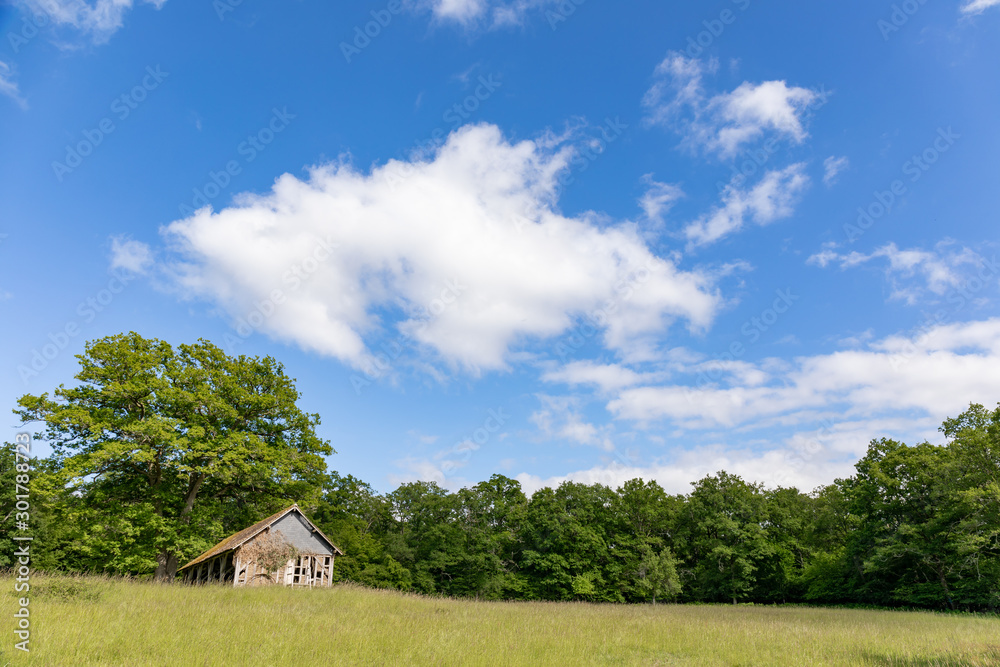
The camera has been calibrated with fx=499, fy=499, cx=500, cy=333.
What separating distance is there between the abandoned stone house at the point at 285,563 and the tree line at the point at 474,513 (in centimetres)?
136

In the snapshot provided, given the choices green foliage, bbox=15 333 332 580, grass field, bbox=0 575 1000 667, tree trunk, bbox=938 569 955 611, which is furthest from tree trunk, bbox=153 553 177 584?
tree trunk, bbox=938 569 955 611

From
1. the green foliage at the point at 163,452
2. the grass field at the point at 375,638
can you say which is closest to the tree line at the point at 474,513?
the green foliage at the point at 163,452

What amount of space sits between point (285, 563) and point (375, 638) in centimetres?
2334

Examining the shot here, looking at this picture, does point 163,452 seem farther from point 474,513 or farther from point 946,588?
point 946,588

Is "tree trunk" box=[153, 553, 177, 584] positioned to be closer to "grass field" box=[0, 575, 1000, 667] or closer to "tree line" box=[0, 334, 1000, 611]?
"tree line" box=[0, 334, 1000, 611]

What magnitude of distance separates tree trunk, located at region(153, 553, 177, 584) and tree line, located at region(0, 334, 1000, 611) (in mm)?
187

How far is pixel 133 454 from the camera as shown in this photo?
88.3 feet

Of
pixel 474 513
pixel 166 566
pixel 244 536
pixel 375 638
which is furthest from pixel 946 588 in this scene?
pixel 166 566

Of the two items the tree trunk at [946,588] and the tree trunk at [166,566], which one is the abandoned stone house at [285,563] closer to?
the tree trunk at [166,566]

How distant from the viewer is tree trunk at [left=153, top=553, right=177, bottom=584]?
97.1 feet

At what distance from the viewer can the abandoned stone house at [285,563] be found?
95.8 ft

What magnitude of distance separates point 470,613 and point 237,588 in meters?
9.62

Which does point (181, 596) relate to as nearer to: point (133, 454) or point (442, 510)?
point (133, 454)

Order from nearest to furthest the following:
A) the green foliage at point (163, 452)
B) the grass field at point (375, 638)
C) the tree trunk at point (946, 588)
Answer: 1. the grass field at point (375, 638)
2. the green foliage at point (163, 452)
3. the tree trunk at point (946, 588)
